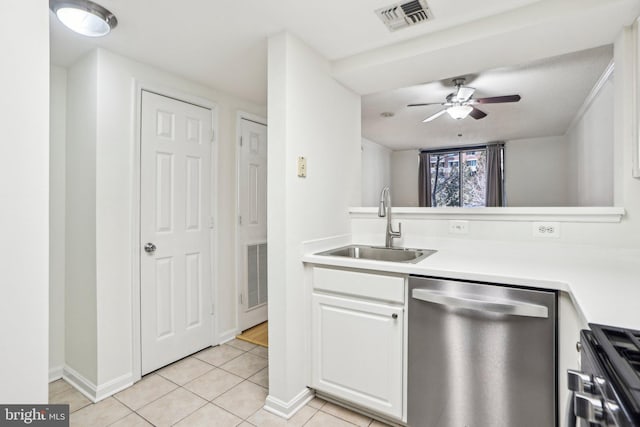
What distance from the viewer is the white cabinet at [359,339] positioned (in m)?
1.61

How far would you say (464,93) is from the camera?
3176 mm

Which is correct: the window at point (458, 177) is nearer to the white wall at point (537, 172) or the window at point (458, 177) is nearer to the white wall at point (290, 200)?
the white wall at point (537, 172)

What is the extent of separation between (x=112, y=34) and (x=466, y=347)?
254cm

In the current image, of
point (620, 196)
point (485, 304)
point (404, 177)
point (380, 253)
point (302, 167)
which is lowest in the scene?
point (485, 304)

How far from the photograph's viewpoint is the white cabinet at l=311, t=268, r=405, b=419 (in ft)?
5.27

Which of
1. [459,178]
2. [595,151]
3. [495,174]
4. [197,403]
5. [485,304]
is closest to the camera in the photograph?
[485,304]

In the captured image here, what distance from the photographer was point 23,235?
889mm

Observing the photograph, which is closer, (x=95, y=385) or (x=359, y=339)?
(x=359, y=339)

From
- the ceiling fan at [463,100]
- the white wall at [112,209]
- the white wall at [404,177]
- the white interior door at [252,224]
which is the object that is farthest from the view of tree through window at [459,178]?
the white wall at [112,209]

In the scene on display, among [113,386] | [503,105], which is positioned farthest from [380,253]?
[503,105]

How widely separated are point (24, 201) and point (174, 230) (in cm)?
151

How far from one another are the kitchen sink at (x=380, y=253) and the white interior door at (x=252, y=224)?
117 cm

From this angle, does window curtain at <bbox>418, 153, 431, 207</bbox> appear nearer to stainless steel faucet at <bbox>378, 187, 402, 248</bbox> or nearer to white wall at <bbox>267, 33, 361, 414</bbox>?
stainless steel faucet at <bbox>378, 187, 402, 248</bbox>

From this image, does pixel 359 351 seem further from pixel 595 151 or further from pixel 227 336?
pixel 595 151
